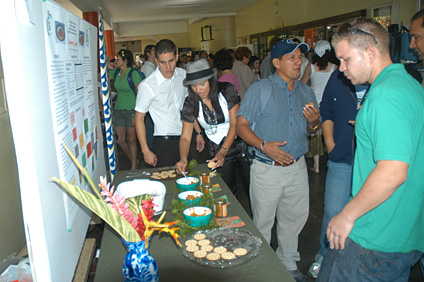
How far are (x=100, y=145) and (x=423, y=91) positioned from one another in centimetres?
202

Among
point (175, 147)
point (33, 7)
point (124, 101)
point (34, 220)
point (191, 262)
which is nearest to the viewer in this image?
point (34, 220)

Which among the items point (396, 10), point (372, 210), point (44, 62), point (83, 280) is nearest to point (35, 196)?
point (44, 62)

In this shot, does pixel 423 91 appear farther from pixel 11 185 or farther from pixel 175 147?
pixel 11 185

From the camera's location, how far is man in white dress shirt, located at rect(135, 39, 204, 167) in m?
2.74

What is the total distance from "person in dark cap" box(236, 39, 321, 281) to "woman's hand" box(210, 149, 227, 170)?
0.71ft

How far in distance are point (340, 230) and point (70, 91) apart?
1.34 metres

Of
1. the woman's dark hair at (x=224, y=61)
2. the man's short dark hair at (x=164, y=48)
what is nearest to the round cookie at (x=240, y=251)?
the man's short dark hair at (x=164, y=48)

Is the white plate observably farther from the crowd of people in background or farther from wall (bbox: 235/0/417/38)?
wall (bbox: 235/0/417/38)

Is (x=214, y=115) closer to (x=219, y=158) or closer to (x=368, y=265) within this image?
(x=219, y=158)

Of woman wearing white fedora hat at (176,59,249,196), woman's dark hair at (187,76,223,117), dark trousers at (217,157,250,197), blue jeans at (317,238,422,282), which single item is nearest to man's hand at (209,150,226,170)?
woman wearing white fedora hat at (176,59,249,196)

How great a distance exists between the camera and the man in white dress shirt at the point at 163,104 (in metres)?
2.74

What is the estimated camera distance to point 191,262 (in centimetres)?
134

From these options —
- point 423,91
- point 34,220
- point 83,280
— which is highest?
point 423,91

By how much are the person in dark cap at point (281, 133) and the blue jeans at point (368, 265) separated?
2.62 feet
